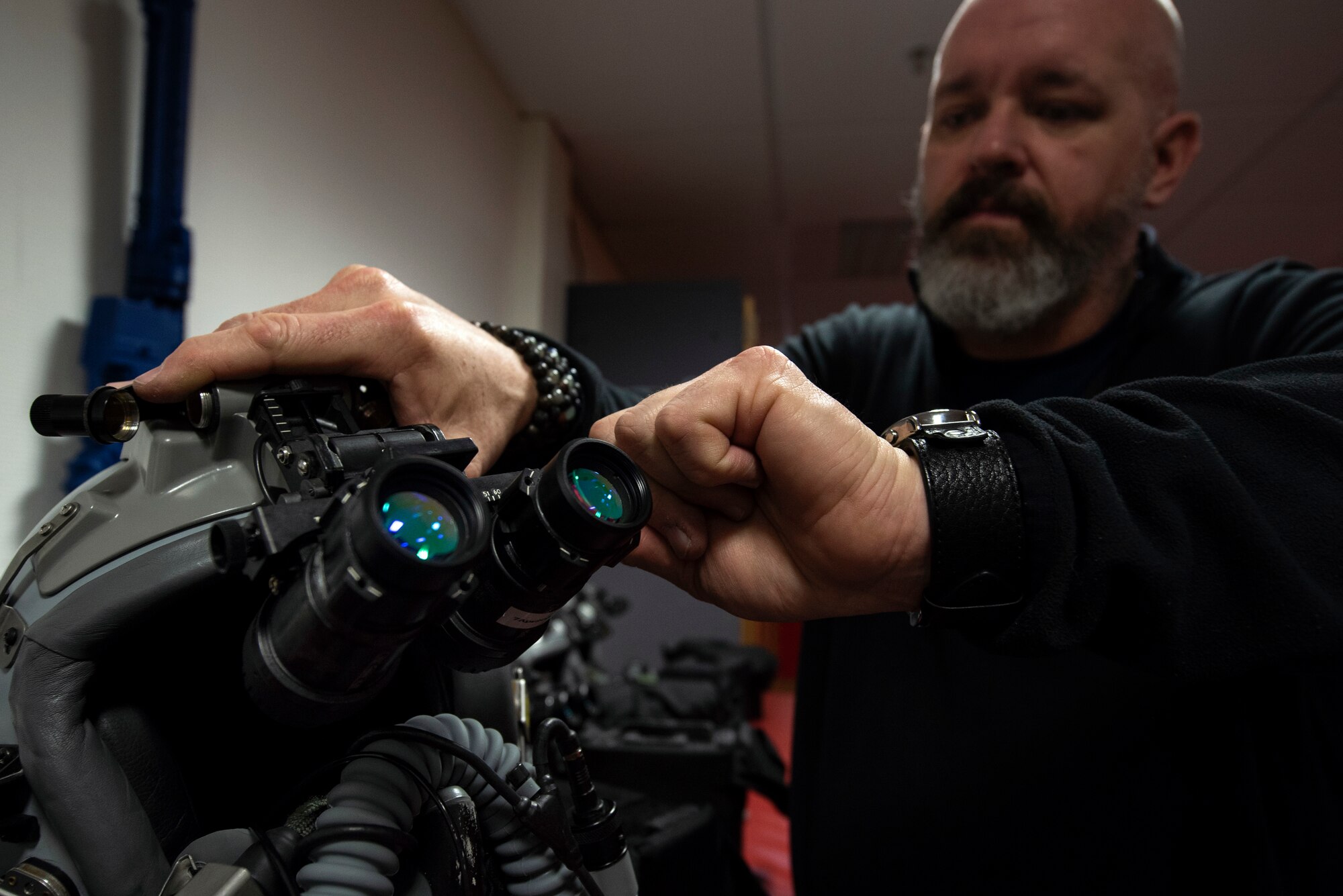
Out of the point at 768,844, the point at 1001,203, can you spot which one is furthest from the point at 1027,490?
the point at 768,844

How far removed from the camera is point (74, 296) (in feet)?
2.96

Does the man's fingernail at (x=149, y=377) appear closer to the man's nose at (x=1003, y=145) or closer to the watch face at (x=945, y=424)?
the watch face at (x=945, y=424)

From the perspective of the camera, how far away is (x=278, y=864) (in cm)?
35

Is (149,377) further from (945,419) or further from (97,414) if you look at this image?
(945,419)

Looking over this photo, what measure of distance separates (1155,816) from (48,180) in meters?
1.31

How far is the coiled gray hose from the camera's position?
1.15 feet

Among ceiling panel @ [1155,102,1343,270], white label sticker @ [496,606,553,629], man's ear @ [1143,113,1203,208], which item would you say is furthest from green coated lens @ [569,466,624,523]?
ceiling panel @ [1155,102,1343,270]

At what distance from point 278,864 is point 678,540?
29 centimetres

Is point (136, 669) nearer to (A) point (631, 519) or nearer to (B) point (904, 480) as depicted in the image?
(A) point (631, 519)

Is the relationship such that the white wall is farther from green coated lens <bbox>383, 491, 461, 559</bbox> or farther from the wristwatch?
the wristwatch

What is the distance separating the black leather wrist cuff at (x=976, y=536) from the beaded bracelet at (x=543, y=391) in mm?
384

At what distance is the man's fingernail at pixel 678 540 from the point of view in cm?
54

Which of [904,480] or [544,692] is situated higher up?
[904,480]

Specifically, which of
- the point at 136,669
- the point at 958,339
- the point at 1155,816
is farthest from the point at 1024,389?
the point at 136,669
